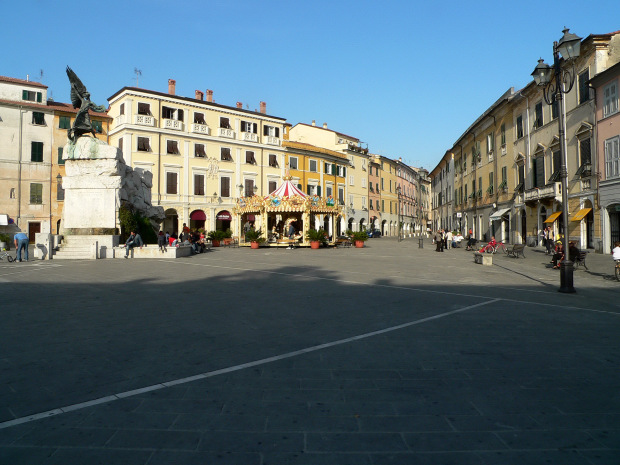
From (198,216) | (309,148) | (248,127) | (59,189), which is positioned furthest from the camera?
(309,148)

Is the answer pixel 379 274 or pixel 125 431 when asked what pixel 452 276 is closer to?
pixel 379 274

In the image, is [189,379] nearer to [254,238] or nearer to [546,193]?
[254,238]

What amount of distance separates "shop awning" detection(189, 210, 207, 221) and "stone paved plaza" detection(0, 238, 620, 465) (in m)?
32.4

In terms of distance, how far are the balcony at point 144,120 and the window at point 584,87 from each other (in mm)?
31881

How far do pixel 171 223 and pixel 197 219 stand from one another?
7.96 ft

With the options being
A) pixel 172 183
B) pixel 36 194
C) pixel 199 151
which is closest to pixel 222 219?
pixel 172 183

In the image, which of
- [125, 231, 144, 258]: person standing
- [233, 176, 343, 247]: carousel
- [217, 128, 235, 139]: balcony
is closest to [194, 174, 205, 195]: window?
[217, 128, 235, 139]: balcony

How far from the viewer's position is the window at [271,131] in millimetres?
45562

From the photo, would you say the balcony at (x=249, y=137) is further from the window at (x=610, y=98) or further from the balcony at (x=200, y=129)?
the window at (x=610, y=98)

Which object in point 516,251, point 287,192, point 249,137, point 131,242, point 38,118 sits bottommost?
point 516,251

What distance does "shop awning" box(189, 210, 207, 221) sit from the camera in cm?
3978

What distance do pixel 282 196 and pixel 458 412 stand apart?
27413mm

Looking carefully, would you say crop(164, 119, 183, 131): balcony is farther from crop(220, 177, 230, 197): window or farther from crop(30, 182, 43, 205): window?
crop(30, 182, 43, 205): window

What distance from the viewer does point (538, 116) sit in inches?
1072
